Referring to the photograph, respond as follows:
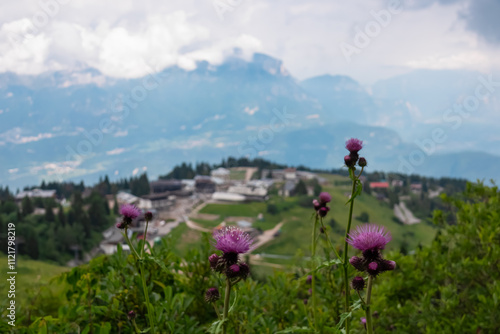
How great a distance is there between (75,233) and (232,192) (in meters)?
31.4

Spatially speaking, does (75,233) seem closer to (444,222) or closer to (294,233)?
(294,233)

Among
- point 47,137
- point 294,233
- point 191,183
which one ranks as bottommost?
point 294,233

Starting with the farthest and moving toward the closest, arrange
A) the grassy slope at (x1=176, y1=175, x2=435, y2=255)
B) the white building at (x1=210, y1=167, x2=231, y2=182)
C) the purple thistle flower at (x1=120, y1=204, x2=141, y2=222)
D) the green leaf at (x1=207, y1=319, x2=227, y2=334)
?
the white building at (x1=210, y1=167, x2=231, y2=182)
the grassy slope at (x1=176, y1=175, x2=435, y2=255)
the purple thistle flower at (x1=120, y1=204, x2=141, y2=222)
the green leaf at (x1=207, y1=319, x2=227, y2=334)

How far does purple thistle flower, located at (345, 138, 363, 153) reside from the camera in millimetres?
1368

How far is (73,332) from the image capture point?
5.61 feet

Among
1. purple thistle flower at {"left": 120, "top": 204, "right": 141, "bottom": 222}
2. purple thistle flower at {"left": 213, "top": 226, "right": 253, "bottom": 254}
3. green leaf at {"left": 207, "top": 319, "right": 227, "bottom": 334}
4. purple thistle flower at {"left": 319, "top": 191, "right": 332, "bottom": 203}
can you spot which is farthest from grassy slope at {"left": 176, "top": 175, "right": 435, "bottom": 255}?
green leaf at {"left": 207, "top": 319, "right": 227, "bottom": 334}

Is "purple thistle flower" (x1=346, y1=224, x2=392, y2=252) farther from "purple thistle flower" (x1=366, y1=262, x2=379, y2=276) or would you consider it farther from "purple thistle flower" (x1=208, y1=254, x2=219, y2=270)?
"purple thistle flower" (x1=208, y1=254, x2=219, y2=270)

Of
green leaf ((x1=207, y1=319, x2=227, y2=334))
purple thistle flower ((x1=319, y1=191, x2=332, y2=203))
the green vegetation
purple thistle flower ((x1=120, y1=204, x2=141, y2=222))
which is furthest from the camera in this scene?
the green vegetation

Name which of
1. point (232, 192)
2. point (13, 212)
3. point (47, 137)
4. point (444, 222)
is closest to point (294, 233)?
point (232, 192)

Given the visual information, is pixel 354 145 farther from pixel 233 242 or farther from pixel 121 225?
pixel 121 225

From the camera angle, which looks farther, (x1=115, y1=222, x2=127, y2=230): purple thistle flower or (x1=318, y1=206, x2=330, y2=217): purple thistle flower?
(x1=318, y1=206, x2=330, y2=217): purple thistle flower

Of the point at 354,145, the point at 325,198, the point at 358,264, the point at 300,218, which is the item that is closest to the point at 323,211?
the point at 325,198

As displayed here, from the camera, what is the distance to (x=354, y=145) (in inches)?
54.6

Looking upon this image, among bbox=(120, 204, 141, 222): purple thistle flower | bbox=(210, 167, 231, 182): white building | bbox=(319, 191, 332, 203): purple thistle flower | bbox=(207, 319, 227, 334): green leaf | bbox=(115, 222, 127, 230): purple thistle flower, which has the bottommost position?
bbox=(210, 167, 231, 182): white building
